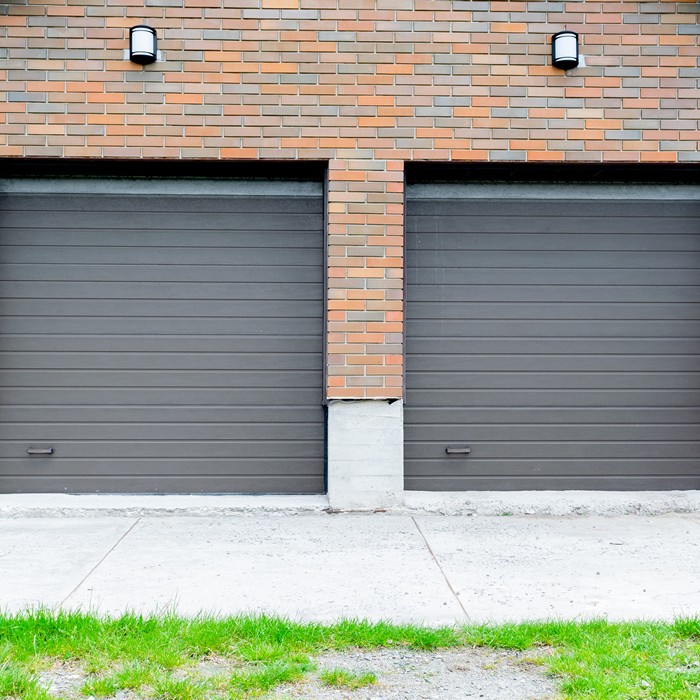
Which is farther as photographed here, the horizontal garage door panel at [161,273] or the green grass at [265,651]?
the horizontal garage door panel at [161,273]

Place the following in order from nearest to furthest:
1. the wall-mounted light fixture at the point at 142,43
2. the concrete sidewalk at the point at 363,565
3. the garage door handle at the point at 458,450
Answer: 1. the concrete sidewalk at the point at 363,565
2. the wall-mounted light fixture at the point at 142,43
3. the garage door handle at the point at 458,450

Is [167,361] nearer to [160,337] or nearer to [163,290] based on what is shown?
[160,337]

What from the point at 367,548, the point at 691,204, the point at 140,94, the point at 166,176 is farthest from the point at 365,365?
the point at 691,204

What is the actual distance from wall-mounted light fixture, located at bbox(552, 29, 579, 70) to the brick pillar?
1.95 meters

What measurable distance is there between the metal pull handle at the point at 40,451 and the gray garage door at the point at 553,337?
3051mm

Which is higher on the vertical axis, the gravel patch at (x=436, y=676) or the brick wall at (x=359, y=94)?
the brick wall at (x=359, y=94)

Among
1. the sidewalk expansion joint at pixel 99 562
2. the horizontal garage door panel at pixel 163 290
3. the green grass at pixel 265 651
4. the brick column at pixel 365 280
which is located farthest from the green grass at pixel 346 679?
the horizontal garage door panel at pixel 163 290

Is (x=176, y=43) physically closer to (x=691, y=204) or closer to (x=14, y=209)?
(x=14, y=209)

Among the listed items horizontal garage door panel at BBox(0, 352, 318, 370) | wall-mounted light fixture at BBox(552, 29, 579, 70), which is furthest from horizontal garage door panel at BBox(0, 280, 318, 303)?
wall-mounted light fixture at BBox(552, 29, 579, 70)

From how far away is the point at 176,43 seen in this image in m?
5.94

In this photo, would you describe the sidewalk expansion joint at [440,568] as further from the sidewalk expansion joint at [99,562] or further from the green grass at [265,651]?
the sidewalk expansion joint at [99,562]

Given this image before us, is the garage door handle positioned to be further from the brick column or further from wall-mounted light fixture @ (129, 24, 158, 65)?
wall-mounted light fixture @ (129, 24, 158, 65)

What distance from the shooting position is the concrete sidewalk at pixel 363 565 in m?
3.81

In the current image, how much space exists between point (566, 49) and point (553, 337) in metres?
2.39
